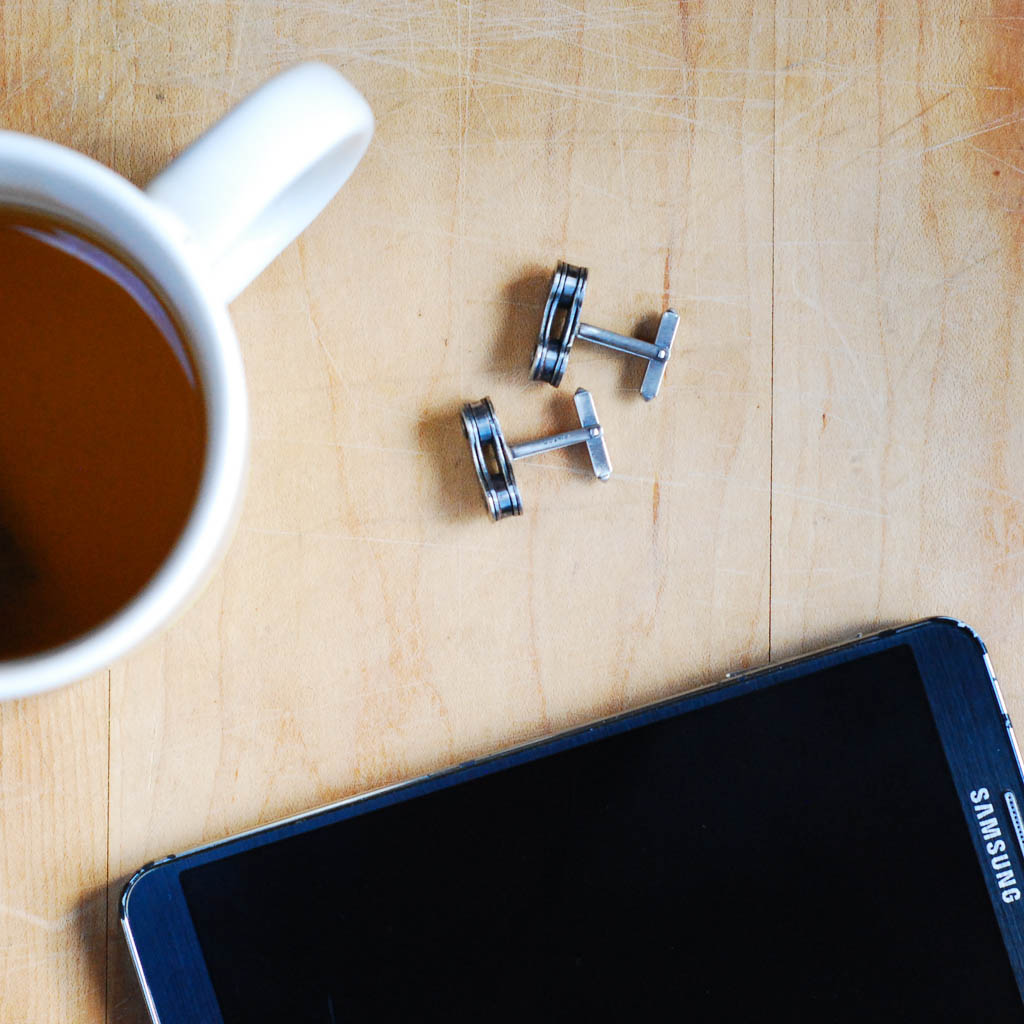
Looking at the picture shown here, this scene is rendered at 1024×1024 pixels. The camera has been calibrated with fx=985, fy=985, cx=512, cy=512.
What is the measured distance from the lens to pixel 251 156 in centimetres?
24

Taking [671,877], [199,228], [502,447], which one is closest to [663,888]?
[671,877]

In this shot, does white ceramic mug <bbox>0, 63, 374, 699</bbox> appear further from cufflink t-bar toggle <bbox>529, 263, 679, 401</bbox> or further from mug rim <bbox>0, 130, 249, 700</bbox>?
cufflink t-bar toggle <bbox>529, 263, 679, 401</bbox>

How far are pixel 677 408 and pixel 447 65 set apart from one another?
168 mm

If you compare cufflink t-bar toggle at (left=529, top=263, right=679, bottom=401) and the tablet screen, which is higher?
cufflink t-bar toggle at (left=529, top=263, right=679, bottom=401)

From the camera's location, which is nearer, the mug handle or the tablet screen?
the mug handle

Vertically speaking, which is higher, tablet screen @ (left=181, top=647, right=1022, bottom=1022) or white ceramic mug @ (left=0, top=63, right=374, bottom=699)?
white ceramic mug @ (left=0, top=63, right=374, bottom=699)

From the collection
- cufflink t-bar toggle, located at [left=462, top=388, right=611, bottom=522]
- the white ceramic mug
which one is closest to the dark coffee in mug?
the white ceramic mug

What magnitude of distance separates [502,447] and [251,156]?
169 mm

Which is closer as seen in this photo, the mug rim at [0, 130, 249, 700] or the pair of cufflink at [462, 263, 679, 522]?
the mug rim at [0, 130, 249, 700]

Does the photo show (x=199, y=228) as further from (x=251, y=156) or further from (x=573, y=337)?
(x=573, y=337)

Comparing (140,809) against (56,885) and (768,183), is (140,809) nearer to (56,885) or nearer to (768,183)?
(56,885)

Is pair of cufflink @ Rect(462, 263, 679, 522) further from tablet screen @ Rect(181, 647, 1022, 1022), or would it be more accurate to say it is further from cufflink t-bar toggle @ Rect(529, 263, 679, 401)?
tablet screen @ Rect(181, 647, 1022, 1022)

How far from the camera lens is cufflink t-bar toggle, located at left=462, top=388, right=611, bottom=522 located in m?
0.39

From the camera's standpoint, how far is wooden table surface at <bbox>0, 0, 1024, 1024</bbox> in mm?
389
